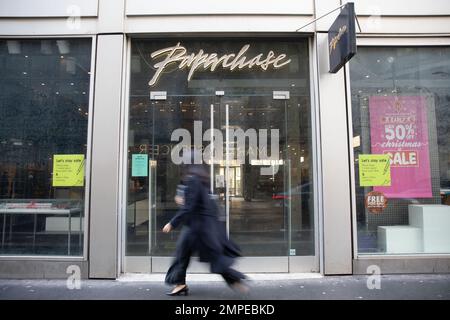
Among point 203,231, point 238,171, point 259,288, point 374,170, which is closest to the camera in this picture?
point 203,231

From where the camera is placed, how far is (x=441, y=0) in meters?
7.25

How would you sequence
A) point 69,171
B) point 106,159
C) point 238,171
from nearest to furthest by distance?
point 106,159, point 69,171, point 238,171

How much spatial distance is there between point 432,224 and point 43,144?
741cm

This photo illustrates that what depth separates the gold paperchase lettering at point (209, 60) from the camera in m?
7.52

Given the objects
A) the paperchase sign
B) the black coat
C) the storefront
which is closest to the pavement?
the storefront

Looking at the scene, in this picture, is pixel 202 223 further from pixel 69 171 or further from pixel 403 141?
pixel 403 141

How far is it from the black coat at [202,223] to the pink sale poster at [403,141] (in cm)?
356

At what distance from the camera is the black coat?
523 cm

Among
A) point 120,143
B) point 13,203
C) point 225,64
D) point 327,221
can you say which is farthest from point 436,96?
point 13,203

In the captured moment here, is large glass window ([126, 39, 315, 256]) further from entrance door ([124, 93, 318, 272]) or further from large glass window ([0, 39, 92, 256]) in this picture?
large glass window ([0, 39, 92, 256])

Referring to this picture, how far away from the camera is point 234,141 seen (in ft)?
24.6

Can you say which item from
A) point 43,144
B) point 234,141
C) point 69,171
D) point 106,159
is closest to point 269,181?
point 234,141

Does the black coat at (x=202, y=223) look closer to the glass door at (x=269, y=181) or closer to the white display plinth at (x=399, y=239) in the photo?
the glass door at (x=269, y=181)
